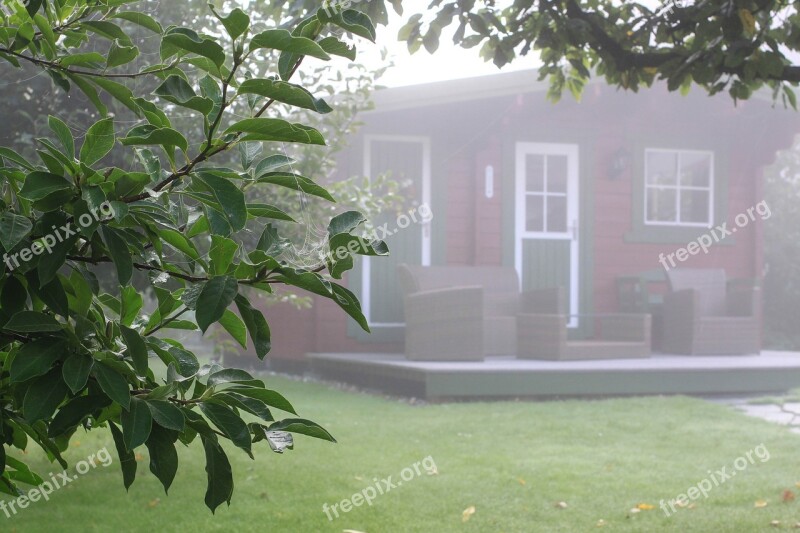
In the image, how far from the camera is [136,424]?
3.14 feet

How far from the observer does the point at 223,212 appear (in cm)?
95

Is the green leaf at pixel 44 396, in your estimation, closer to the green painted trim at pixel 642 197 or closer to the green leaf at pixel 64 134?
the green leaf at pixel 64 134

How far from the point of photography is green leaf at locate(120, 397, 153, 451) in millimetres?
932

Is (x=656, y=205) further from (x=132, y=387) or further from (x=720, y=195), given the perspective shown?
(x=132, y=387)

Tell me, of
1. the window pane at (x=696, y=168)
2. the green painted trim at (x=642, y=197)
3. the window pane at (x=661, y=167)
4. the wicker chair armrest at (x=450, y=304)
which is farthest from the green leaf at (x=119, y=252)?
the window pane at (x=696, y=168)

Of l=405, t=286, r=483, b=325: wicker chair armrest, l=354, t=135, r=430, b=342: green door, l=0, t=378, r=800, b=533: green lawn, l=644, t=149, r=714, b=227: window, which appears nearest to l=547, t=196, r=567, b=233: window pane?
l=644, t=149, r=714, b=227: window

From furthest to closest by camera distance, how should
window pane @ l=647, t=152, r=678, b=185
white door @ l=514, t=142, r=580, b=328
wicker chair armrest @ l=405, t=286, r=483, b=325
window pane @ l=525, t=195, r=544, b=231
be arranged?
window pane @ l=647, t=152, r=678, b=185
window pane @ l=525, t=195, r=544, b=231
white door @ l=514, t=142, r=580, b=328
wicker chair armrest @ l=405, t=286, r=483, b=325

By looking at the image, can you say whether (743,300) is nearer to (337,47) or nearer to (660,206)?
(660,206)

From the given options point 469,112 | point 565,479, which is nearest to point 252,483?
point 565,479

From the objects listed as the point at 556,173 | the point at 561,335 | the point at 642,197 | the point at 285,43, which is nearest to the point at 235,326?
the point at 285,43

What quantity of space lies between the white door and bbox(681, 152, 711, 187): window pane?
157 cm

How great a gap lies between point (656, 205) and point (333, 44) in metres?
10.3

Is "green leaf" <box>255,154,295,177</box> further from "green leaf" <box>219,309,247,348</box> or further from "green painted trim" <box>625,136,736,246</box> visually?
"green painted trim" <box>625,136,736,246</box>

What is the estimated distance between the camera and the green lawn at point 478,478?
3.30 metres
